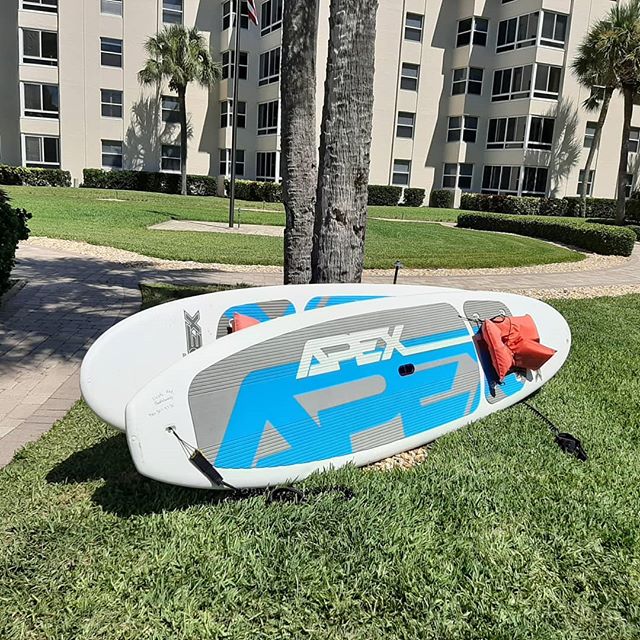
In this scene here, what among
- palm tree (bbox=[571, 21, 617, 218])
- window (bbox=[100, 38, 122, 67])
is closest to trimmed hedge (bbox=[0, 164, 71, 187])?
window (bbox=[100, 38, 122, 67])

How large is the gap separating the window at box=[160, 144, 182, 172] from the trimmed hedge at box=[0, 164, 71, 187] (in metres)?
5.01

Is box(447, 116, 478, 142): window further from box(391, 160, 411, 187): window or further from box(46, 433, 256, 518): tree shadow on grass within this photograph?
box(46, 433, 256, 518): tree shadow on grass

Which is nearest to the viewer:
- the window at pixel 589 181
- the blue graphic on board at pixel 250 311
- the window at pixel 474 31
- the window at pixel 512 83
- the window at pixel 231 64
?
the blue graphic on board at pixel 250 311

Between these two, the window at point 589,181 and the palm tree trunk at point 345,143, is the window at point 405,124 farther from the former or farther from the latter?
the palm tree trunk at point 345,143

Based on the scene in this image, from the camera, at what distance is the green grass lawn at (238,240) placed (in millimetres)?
12898

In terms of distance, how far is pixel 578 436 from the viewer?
14.2ft

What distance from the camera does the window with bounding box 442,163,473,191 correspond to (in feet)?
119

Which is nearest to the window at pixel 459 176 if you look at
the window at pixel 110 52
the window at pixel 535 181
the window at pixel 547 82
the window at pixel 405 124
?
the window at pixel 405 124

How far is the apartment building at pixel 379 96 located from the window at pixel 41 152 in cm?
5

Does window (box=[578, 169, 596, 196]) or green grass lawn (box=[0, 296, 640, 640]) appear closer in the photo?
green grass lawn (box=[0, 296, 640, 640])

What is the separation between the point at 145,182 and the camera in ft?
112

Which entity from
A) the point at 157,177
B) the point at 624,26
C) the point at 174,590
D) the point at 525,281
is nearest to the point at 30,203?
the point at 157,177

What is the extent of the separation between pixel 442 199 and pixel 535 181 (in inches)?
196

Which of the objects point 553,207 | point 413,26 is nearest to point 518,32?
point 413,26
